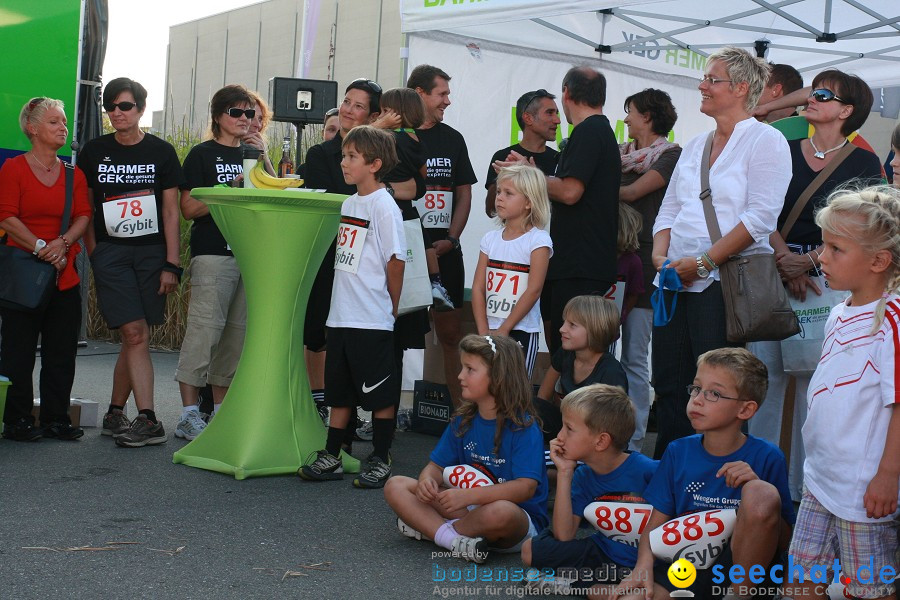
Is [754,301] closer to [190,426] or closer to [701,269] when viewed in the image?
[701,269]

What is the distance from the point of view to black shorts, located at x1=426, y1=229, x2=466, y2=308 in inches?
208

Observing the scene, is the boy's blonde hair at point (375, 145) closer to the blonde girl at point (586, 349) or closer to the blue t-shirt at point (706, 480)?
the blonde girl at point (586, 349)

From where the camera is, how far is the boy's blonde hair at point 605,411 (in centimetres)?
Result: 305

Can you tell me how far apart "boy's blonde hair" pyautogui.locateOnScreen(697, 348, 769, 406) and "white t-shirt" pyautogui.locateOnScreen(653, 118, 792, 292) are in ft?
1.96

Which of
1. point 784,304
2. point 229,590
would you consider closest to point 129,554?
point 229,590

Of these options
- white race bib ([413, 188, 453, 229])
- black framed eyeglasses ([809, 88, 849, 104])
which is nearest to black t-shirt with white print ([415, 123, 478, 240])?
white race bib ([413, 188, 453, 229])

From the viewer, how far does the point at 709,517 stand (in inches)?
108

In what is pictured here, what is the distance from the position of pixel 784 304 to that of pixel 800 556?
1.03 metres

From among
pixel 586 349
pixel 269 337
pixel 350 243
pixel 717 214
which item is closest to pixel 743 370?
pixel 717 214

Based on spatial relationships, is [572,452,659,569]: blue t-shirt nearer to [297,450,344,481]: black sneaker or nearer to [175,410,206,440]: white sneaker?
[297,450,344,481]: black sneaker

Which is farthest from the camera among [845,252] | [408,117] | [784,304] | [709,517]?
[408,117]

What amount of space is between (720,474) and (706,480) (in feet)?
0.22

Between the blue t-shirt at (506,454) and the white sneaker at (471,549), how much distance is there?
20cm

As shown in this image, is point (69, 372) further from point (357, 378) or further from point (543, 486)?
point (543, 486)
